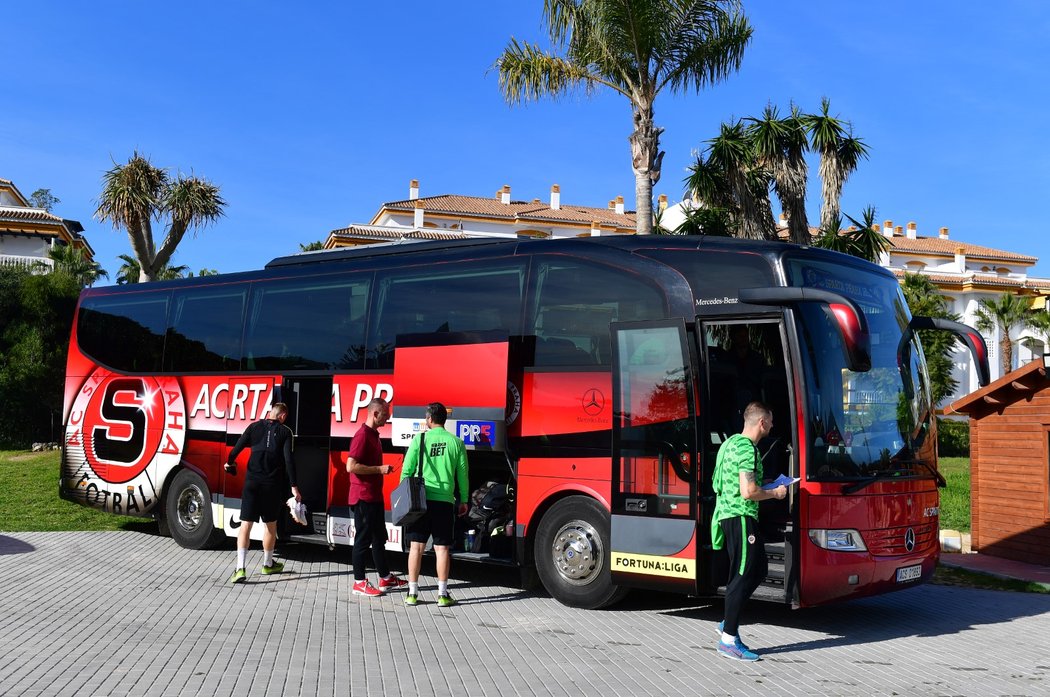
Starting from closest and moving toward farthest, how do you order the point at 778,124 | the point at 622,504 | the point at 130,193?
the point at 622,504
the point at 778,124
the point at 130,193

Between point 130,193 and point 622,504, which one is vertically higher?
point 130,193

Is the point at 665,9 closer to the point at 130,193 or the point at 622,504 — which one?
the point at 622,504

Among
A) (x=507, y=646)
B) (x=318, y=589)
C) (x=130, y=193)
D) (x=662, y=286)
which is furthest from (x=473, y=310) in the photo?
(x=130, y=193)

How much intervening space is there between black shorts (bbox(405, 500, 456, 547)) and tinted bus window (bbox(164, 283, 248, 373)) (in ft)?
15.5

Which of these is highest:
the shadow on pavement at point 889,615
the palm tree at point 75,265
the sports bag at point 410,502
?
the palm tree at point 75,265

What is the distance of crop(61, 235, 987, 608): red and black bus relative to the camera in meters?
8.59

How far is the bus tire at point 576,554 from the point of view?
9.55 m

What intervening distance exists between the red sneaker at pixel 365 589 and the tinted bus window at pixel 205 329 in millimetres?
4186

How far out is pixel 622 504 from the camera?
926cm

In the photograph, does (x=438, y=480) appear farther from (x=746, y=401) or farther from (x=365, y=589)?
A: (x=746, y=401)

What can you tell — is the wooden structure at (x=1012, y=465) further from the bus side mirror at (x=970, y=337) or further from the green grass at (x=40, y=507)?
the green grass at (x=40, y=507)

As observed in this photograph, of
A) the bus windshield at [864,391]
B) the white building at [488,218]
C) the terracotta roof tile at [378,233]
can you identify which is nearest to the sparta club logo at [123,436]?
the bus windshield at [864,391]

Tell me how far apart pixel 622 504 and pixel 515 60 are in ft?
48.3

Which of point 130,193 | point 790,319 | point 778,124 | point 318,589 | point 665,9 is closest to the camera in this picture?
point 790,319
